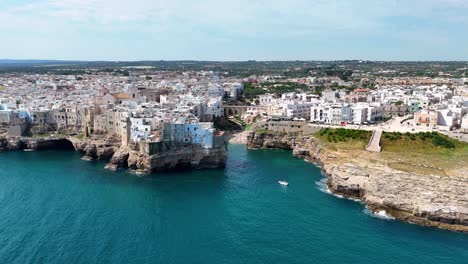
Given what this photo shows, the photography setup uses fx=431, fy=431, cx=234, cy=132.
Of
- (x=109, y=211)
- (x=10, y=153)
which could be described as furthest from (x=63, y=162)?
(x=109, y=211)

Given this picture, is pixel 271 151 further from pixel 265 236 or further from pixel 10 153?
pixel 10 153

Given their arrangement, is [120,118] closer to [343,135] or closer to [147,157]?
[147,157]

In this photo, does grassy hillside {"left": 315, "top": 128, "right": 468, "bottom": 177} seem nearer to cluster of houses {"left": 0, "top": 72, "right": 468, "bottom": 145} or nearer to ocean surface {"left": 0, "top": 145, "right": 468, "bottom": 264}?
ocean surface {"left": 0, "top": 145, "right": 468, "bottom": 264}

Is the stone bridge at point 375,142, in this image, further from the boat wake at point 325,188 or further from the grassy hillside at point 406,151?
the boat wake at point 325,188

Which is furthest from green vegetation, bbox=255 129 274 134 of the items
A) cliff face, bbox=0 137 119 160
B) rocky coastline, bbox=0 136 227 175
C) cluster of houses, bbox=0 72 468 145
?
cliff face, bbox=0 137 119 160

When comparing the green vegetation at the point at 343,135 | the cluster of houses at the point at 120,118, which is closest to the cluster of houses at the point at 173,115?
the cluster of houses at the point at 120,118

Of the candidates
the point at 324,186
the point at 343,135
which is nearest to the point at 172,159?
the point at 324,186
